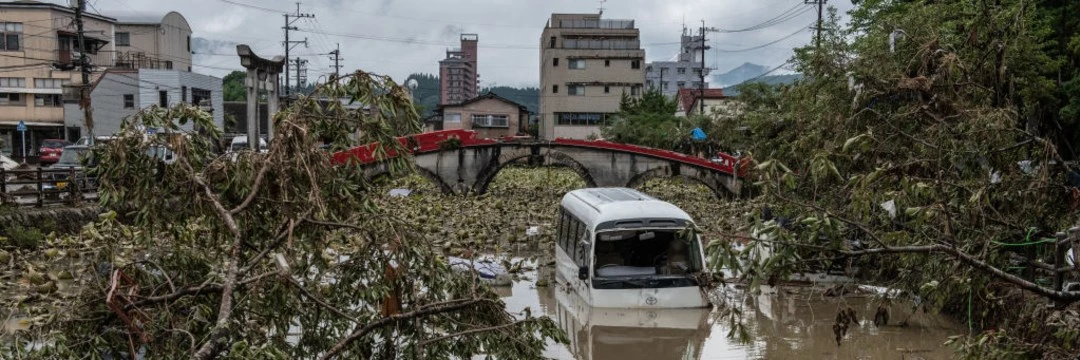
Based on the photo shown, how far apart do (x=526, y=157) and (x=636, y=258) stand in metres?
21.7

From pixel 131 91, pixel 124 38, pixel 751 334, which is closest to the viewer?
pixel 751 334

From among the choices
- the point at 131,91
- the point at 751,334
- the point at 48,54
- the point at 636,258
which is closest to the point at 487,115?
the point at 131,91

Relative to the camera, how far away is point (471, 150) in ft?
120

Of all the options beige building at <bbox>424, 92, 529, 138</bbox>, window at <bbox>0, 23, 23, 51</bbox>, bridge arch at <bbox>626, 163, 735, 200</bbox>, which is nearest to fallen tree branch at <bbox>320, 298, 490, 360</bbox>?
bridge arch at <bbox>626, 163, 735, 200</bbox>

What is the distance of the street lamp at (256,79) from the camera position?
30250mm

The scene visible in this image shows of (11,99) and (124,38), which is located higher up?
(124,38)

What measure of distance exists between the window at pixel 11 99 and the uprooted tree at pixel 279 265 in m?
49.5

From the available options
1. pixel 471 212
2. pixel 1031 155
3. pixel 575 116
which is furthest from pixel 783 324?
pixel 575 116

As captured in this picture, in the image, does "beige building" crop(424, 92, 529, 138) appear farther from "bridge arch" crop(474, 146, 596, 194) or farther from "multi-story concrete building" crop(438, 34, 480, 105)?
"multi-story concrete building" crop(438, 34, 480, 105)

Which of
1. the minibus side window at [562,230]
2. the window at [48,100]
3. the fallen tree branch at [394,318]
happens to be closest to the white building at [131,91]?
the window at [48,100]

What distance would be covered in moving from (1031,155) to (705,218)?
18755mm

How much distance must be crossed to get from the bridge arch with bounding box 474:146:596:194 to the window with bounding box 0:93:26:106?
99.0 feet

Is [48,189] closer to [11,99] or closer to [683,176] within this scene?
[683,176]

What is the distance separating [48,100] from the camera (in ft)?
165
